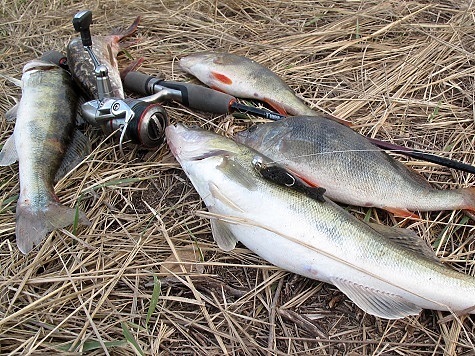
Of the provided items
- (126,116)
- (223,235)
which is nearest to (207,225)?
(223,235)

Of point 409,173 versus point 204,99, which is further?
point 204,99

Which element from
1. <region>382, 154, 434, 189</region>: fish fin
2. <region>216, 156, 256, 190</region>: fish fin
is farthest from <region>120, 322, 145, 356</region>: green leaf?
<region>382, 154, 434, 189</region>: fish fin

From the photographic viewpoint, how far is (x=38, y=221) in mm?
2738

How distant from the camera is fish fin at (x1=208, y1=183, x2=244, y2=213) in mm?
2575

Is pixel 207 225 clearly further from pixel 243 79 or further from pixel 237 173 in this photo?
pixel 243 79

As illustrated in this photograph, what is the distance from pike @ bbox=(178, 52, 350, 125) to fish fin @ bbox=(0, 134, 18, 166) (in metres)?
1.53

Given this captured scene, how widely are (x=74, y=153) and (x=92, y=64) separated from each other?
0.81m

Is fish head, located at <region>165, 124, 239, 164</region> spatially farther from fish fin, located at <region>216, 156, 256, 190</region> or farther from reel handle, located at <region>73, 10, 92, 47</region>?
reel handle, located at <region>73, 10, 92, 47</region>

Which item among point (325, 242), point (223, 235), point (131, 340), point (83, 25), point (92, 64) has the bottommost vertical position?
point (131, 340)

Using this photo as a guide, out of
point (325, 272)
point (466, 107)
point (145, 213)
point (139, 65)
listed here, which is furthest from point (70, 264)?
point (466, 107)

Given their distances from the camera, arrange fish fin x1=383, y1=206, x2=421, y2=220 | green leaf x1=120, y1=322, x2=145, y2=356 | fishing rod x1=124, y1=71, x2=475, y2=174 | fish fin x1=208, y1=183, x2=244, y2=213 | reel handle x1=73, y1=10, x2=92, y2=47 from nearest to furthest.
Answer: green leaf x1=120, y1=322, x2=145, y2=356 → fish fin x1=208, y1=183, x2=244, y2=213 → fish fin x1=383, y1=206, x2=421, y2=220 → reel handle x1=73, y1=10, x2=92, y2=47 → fishing rod x1=124, y1=71, x2=475, y2=174

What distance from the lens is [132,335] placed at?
229cm

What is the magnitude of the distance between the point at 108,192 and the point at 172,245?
657 millimetres

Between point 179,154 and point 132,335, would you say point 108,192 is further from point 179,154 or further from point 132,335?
point 132,335
